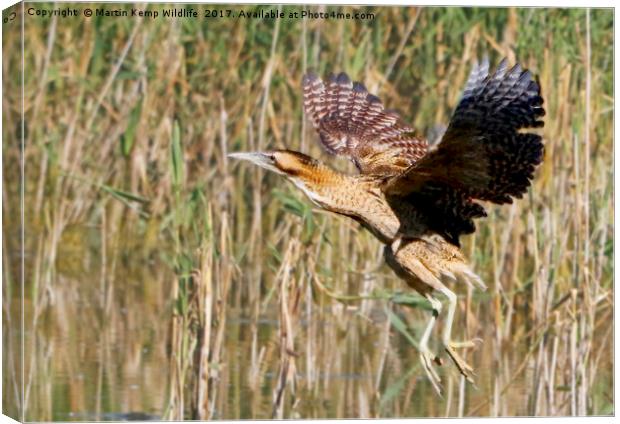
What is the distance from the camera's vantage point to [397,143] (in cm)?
689

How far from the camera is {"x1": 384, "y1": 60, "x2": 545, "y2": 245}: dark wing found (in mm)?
5613

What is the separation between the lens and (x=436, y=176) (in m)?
6.01

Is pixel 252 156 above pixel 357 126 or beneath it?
beneath

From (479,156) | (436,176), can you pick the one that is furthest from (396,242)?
(479,156)

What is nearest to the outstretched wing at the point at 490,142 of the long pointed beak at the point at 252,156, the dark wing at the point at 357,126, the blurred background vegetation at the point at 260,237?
the long pointed beak at the point at 252,156

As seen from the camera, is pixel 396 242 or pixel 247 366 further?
pixel 247 366

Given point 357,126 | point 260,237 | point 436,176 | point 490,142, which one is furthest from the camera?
point 260,237

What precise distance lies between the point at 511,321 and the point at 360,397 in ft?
3.07

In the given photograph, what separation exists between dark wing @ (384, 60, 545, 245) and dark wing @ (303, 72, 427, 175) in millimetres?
499

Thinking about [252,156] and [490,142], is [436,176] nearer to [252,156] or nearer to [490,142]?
[490,142]

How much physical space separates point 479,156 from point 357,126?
1.23 m

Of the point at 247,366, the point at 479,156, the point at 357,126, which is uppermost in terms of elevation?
the point at 357,126

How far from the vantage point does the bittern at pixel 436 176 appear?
5637 millimetres

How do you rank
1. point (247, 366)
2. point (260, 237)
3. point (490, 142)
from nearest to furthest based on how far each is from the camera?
1. point (490, 142)
2. point (247, 366)
3. point (260, 237)
